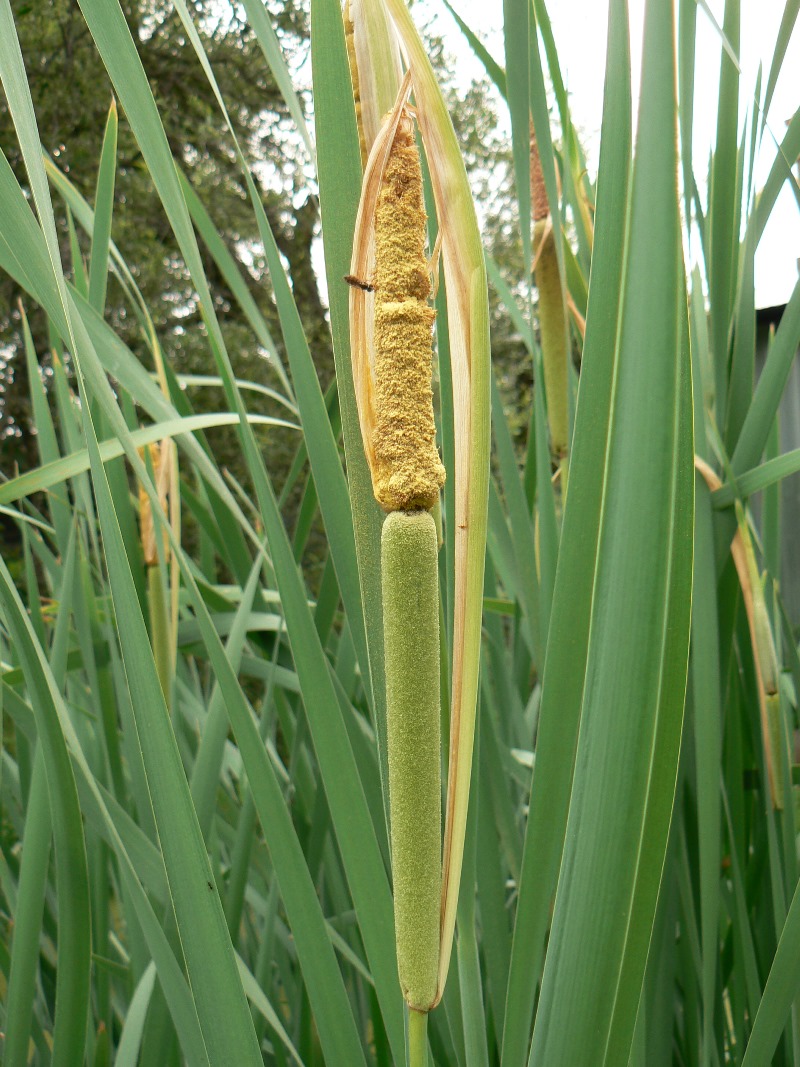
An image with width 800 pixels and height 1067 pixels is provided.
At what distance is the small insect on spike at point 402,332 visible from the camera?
28 centimetres

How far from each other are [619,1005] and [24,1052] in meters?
0.35

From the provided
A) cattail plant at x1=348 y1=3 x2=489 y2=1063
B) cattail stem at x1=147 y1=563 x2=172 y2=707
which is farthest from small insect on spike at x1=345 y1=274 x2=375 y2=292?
cattail stem at x1=147 y1=563 x2=172 y2=707

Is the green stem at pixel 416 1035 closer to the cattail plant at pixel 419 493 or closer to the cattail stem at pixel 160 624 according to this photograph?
the cattail plant at pixel 419 493

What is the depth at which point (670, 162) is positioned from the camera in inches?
9.2

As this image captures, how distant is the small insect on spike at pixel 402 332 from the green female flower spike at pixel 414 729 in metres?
0.02

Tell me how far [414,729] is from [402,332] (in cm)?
12

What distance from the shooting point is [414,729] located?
27cm

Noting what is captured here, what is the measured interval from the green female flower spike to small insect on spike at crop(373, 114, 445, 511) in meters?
0.02

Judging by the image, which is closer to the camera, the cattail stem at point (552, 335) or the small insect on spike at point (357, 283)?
the small insect on spike at point (357, 283)

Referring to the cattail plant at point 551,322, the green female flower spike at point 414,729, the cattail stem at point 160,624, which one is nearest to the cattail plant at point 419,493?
A: the green female flower spike at point 414,729

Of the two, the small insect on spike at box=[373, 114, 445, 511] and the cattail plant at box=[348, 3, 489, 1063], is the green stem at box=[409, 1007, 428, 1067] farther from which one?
the small insect on spike at box=[373, 114, 445, 511]

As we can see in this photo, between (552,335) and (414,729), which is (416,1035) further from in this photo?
(552,335)

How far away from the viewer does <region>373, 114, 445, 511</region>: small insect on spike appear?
28 centimetres

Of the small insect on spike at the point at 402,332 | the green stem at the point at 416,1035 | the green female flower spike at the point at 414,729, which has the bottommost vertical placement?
the green stem at the point at 416,1035
